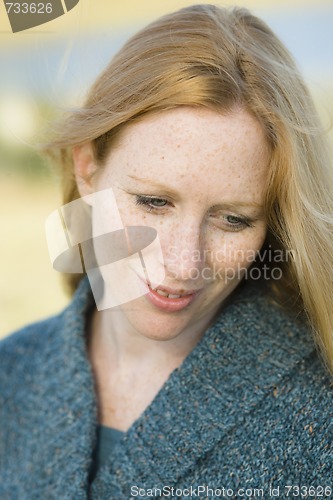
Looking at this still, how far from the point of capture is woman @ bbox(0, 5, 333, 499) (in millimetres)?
1097

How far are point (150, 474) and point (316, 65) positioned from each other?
76 centimetres

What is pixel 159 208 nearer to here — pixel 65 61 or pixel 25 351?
pixel 65 61

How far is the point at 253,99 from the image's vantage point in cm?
112

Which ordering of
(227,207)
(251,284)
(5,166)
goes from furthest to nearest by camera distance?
(5,166) → (251,284) → (227,207)

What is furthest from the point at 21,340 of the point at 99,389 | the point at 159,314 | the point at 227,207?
the point at 227,207

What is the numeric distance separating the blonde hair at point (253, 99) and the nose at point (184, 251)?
156mm

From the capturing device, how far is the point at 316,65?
3.86 feet

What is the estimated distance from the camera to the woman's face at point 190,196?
107 cm

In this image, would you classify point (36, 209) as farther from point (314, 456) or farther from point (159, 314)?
point (314, 456)

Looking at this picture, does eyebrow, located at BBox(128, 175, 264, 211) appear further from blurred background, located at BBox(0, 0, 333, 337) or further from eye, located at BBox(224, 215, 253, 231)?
blurred background, located at BBox(0, 0, 333, 337)

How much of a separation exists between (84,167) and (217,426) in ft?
1.73

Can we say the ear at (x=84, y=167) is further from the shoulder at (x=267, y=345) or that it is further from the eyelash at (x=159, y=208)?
the shoulder at (x=267, y=345)

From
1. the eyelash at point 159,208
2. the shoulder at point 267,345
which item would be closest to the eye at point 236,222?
the eyelash at point 159,208

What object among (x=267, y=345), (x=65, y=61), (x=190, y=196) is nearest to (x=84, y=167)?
(x=65, y=61)
